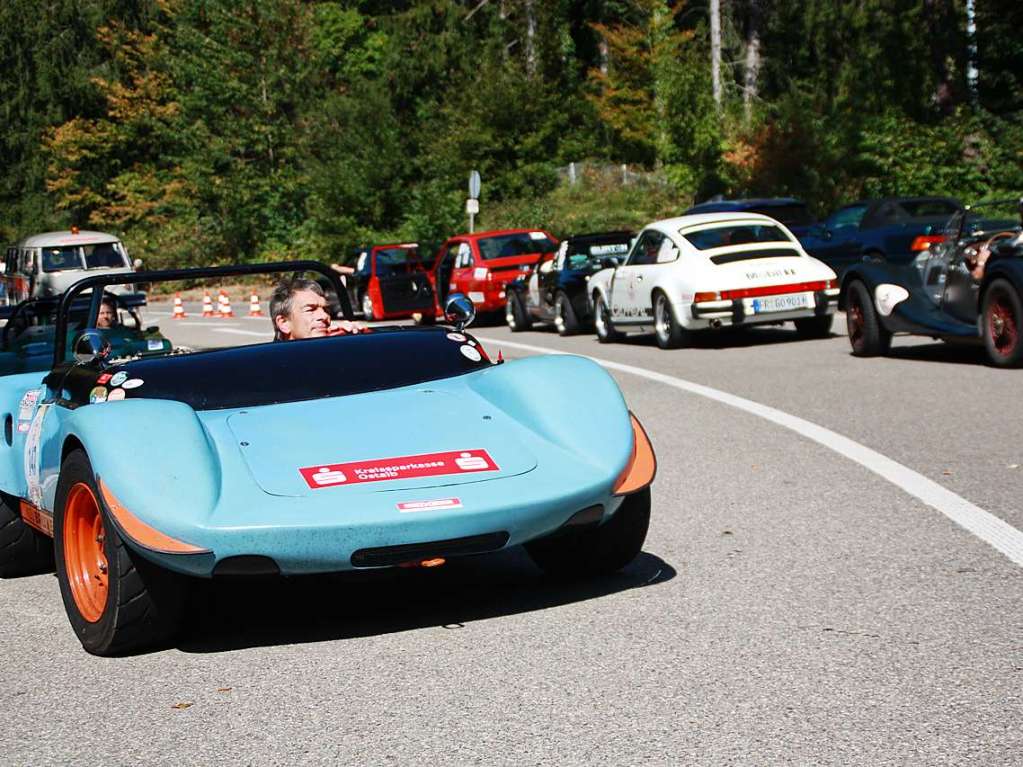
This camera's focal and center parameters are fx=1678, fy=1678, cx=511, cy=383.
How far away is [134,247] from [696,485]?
202 ft

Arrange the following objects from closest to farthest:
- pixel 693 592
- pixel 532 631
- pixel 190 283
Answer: pixel 532 631 → pixel 693 592 → pixel 190 283

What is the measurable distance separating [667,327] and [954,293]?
4.90m

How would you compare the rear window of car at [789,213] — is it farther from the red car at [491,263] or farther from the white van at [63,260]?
the white van at [63,260]

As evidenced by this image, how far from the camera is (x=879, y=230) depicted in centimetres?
2441

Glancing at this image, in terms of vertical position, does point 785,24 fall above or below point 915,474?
above

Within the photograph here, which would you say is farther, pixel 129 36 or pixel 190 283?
pixel 129 36

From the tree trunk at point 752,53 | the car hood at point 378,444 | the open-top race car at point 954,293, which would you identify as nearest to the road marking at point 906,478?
the car hood at point 378,444

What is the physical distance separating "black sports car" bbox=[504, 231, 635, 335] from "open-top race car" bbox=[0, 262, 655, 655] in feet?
49.4

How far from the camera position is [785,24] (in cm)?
6041

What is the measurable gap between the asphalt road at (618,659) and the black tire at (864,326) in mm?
7292

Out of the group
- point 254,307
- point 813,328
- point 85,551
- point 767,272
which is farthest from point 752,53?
point 85,551

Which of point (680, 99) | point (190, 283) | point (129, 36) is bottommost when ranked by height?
point (190, 283)

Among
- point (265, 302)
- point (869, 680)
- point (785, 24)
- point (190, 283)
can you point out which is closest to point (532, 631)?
point (869, 680)

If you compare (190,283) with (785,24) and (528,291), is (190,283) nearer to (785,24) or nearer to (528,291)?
(785,24)
